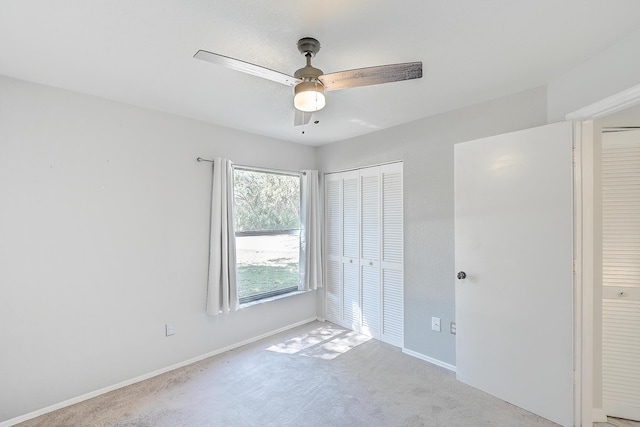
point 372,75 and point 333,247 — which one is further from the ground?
point 372,75

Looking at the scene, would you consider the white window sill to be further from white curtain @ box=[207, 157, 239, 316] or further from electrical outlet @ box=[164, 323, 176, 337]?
electrical outlet @ box=[164, 323, 176, 337]

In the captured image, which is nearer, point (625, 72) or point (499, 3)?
point (499, 3)

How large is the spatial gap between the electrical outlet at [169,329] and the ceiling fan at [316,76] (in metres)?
2.48

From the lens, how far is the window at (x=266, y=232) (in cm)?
348

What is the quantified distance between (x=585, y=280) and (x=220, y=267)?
3.08m

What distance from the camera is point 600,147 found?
A: 2.07m

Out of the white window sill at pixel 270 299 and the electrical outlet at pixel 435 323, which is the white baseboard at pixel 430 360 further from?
the white window sill at pixel 270 299

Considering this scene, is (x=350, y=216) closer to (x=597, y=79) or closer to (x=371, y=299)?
(x=371, y=299)

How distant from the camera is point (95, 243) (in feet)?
8.06

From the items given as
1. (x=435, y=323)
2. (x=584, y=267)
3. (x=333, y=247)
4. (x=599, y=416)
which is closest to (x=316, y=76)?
(x=584, y=267)

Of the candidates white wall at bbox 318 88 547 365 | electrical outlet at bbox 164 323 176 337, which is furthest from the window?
white wall at bbox 318 88 547 365

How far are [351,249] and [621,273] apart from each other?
2471 millimetres

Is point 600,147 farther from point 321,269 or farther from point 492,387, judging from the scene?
point 321,269

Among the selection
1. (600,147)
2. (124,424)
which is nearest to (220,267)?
(124,424)
